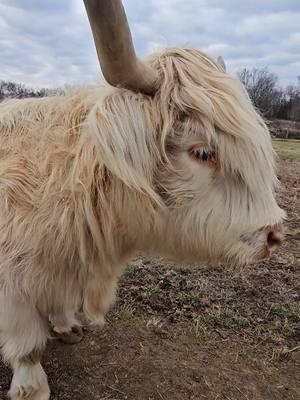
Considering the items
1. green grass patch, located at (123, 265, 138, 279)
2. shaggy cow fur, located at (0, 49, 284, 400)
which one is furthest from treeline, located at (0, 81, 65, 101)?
green grass patch, located at (123, 265, 138, 279)

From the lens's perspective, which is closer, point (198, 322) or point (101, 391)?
point (101, 391)

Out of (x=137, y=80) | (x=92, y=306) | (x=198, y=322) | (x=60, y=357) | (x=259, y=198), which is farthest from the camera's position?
(x=198, y=322)

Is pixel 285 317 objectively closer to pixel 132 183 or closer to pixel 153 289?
pixel 153 289

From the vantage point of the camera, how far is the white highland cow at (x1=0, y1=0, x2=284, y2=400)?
6.31 feet

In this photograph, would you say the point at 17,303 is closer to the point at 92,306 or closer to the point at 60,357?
the point at 92,306

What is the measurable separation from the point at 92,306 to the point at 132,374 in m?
0.61

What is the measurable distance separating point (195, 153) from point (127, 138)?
0.30m

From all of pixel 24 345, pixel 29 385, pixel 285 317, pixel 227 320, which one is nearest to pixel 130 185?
pixel 24 345

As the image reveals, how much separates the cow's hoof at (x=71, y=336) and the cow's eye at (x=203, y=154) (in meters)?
1.61

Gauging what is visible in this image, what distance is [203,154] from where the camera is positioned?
1.95 metres

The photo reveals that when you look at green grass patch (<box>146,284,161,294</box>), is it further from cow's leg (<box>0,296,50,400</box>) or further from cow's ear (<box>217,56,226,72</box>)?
cow's ear (<box>217,56,226,72</box>)

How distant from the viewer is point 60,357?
2.87 metres

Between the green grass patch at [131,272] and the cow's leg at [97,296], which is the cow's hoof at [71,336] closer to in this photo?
the cow's leg at [97,296]

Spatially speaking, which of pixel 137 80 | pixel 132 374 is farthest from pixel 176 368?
pixel 137 80
